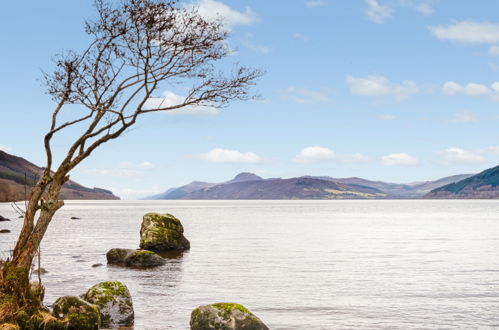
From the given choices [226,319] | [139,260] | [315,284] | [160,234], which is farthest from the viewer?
[160,234]

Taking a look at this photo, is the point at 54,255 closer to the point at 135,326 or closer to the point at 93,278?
the point at 93,278

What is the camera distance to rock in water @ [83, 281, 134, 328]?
2086 cm

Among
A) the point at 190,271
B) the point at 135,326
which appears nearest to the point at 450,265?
the point at 190,271

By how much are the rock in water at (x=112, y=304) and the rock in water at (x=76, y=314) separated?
2.44m

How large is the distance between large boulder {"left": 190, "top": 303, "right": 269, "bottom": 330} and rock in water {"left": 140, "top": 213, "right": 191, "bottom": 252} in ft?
105

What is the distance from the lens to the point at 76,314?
17797 millimetres

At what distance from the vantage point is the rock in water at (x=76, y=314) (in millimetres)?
17609

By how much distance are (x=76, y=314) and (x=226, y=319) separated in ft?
17.5

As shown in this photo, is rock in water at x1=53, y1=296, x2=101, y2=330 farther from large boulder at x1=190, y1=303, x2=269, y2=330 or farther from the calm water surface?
large boulder at x1=190, y1=303, x2=269, y2=330

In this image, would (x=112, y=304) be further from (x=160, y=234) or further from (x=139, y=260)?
(x=160, y=234)

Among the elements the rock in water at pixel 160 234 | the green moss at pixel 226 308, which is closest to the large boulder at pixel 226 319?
the green moss at pixel 226 308

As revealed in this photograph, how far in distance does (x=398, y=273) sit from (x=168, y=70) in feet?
78.5

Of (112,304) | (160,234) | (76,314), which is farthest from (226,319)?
(160,234)

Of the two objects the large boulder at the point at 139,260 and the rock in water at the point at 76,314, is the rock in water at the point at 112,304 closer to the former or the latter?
the rock in water at the point at 76,314
